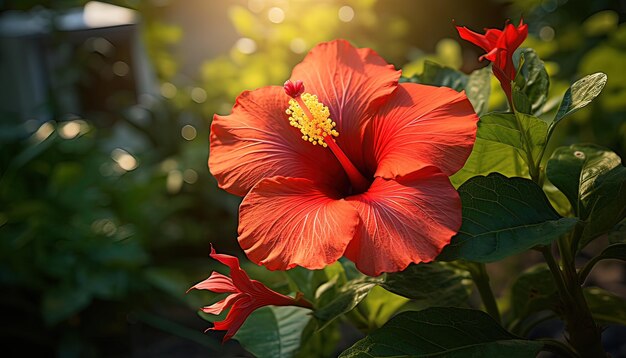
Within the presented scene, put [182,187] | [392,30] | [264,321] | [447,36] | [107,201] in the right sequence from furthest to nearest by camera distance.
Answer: [447,36], [182,187], [107,201], [392,30], [264,321]

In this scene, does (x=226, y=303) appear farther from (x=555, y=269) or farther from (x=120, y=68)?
(x=120, y=68)

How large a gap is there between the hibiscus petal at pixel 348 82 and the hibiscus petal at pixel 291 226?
0.10 meters

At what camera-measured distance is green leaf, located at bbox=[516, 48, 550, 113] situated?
672 millimetres

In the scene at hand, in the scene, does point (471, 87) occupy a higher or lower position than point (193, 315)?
higher

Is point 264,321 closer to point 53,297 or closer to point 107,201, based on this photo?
point 53,297

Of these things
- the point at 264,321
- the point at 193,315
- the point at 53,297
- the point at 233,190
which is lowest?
the point at 193,315

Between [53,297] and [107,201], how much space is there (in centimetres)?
44

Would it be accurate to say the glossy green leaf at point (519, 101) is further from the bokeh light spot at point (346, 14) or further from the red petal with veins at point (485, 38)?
the bokeh light spot at point (346, 14)

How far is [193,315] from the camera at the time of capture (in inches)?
81.8

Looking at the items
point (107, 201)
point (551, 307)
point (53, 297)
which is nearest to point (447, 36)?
point (107, 201)

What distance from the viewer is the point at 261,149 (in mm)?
627

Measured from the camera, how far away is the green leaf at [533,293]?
0.68 meters

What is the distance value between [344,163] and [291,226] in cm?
11

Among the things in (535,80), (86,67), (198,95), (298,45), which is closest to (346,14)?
(298,45)
